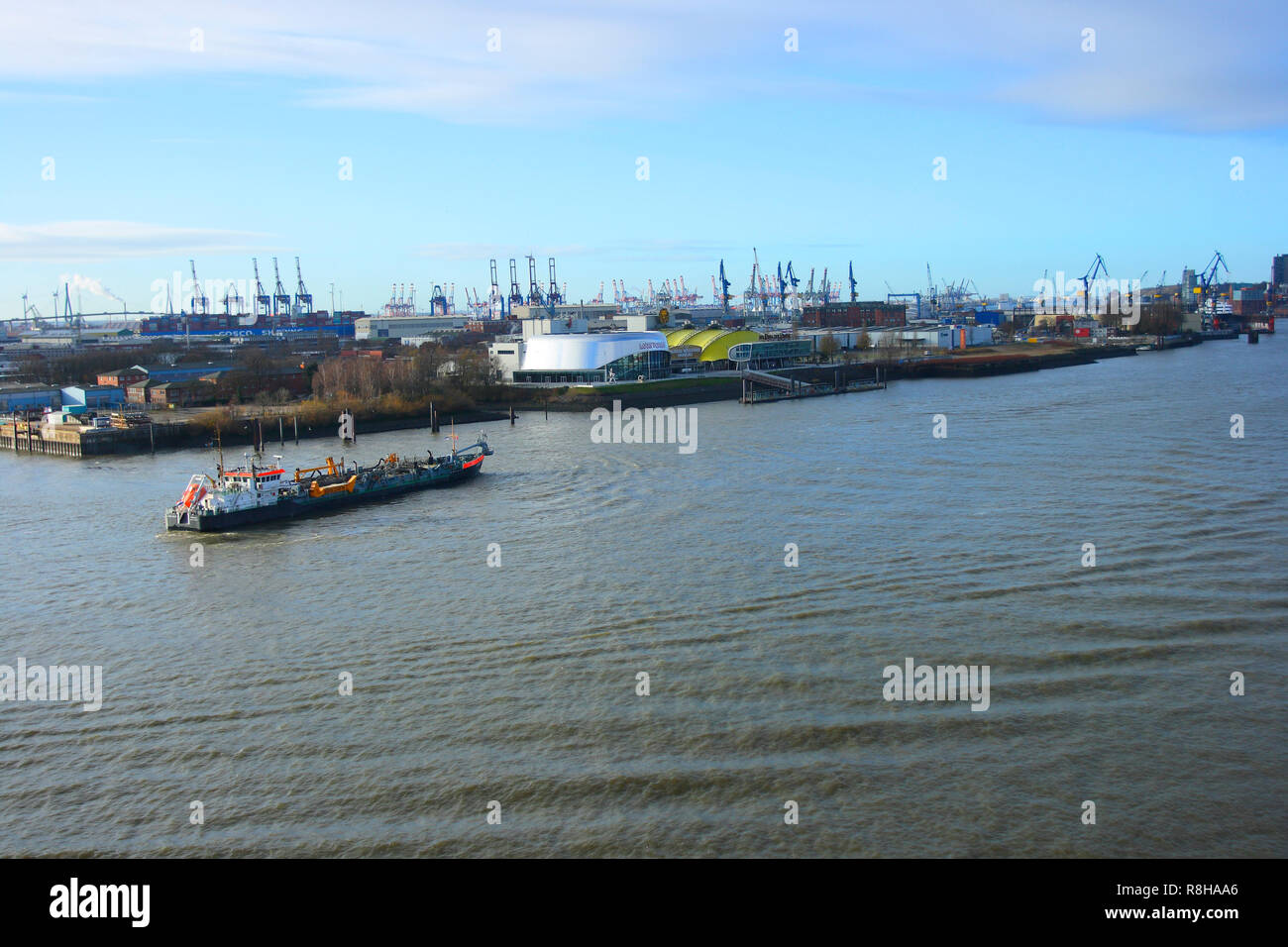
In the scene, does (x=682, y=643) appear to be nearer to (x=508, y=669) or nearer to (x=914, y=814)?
(x=508, y=669)

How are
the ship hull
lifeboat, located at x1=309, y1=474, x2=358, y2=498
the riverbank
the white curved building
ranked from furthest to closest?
the white curved building < the riverbank < lifeboat, located at x1=309, y1=474, x2=358, y2=498 < the ship hull

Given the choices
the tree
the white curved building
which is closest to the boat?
the white curved building

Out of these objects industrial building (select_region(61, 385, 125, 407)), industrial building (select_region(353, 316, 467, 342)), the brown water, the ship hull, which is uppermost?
industrial building (select_region(353, 316, 467, 342))

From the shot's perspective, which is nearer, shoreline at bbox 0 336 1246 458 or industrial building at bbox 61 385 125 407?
shoreline at bbox 0 336 1246 458

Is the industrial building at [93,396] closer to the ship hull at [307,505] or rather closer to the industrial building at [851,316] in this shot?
the ship hull at [307,505]

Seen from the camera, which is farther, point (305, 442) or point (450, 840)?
point (305, 442)

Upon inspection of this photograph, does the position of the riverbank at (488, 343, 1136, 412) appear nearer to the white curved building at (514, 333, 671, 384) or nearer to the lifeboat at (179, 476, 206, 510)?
the white curved building at (514, 333, 671, 384)

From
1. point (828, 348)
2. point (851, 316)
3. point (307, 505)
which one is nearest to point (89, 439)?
point (307, 505)
